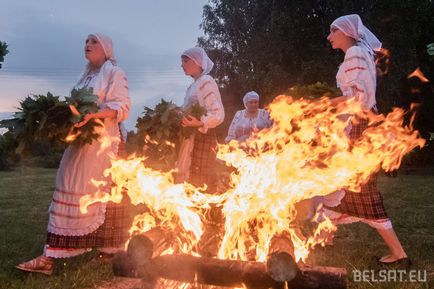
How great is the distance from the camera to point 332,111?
5.36m

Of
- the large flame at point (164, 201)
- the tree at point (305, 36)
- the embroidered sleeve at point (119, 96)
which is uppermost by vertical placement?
the tree at point (305, 36)

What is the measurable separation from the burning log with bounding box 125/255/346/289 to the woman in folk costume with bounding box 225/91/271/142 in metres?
5.93

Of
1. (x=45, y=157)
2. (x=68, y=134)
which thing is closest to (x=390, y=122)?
(x=68, y=134)

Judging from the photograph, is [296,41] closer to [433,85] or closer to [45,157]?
[433,85]

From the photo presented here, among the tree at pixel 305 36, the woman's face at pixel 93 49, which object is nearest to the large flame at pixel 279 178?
the woman's face at pixel 93 49

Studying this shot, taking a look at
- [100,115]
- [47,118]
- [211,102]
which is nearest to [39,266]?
[47,118]

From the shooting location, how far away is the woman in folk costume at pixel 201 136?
5.66 metres

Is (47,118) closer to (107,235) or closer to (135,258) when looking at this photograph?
(107,235)

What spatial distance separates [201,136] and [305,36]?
2031 centimetres

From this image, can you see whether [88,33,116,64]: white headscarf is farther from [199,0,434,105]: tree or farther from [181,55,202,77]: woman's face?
[199,0,434,105]: tree

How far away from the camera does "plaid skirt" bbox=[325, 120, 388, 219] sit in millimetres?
5070

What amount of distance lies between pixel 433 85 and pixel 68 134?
2231cm

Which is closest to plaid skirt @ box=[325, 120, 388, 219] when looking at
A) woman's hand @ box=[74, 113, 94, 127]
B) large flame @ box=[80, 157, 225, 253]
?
large flame @ box=[80, 157, 225, 253]

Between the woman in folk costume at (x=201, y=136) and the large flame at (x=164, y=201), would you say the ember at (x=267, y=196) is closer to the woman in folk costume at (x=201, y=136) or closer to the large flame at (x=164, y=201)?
the large flame at (x=164, y=201)
